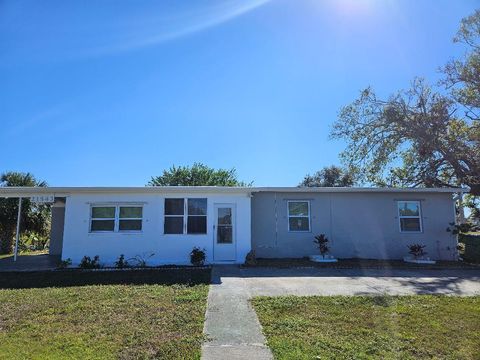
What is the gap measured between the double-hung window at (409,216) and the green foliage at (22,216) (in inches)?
708

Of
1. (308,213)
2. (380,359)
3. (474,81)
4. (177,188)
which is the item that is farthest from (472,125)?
(380,359)

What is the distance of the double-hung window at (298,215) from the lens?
15094 millimetres

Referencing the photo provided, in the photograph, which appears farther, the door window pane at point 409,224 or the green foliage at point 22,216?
the green foliage at point 22,216

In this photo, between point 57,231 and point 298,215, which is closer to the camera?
point 298,215

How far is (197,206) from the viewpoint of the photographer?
46.7 ft

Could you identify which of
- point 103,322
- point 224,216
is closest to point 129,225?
point 224,216

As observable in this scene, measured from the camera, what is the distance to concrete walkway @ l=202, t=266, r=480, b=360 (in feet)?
18.0

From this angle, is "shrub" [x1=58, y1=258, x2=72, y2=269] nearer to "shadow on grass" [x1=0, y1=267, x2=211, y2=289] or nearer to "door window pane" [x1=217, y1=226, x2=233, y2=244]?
"shadow on grass" [x1=0, y1=267, x2=211, y2=289]

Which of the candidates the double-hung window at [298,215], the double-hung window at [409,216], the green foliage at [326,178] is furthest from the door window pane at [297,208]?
the green foliage at [326,178]

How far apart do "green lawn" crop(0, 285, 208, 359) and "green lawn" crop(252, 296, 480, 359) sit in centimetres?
140

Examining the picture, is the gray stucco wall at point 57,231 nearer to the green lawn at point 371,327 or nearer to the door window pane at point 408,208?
the green lawn at point 371,327

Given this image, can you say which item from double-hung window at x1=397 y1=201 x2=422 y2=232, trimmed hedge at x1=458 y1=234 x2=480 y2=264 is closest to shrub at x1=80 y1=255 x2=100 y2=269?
double-hung window at x1=397 y1=201 x2=422 y2=232

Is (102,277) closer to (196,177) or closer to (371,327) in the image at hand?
(371,327)

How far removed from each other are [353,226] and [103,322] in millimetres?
11132
